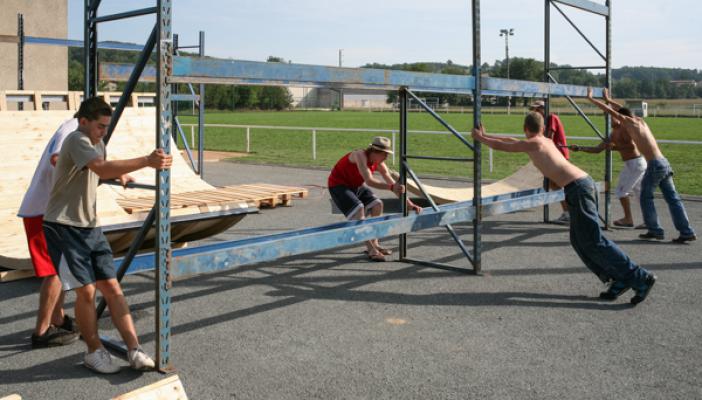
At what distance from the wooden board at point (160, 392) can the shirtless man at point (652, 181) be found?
287 inches

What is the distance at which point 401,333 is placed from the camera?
5.66 meters

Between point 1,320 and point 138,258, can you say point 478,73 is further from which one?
point 1,320

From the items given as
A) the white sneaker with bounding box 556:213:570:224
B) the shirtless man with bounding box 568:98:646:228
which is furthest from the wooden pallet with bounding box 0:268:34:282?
the white sneaker with bounding box 556:213:570:224

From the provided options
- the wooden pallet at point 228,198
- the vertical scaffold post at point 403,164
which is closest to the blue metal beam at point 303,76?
the vertical scaffold post at point 403,164

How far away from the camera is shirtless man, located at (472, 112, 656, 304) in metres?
6.51

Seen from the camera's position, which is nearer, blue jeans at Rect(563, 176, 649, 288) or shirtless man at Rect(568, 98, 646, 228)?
blue jeans at Rect(563, 176, 649, 288)

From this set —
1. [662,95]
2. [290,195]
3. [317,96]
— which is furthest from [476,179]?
[662,95]

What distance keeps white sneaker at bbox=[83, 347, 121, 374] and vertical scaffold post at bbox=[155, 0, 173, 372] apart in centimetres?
29

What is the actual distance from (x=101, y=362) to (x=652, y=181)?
7570 millimetres

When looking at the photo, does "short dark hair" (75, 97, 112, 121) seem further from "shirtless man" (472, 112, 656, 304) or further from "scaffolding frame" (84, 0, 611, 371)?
"shirtless man" (472, 112, 656, 304)

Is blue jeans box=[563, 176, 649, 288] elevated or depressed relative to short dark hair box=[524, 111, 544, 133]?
depressed

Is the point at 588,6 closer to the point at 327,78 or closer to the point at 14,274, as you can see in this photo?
the point at 327,78

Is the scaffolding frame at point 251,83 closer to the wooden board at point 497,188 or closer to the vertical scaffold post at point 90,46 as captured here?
the vertical scaffold post at point 90,46

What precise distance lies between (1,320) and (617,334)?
16.0 feet
